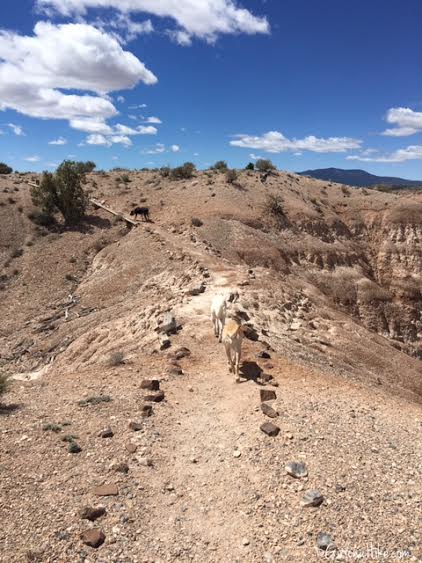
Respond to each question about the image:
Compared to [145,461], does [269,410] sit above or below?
above

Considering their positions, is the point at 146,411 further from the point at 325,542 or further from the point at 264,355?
the point at 325,542

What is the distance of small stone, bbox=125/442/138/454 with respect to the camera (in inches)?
302

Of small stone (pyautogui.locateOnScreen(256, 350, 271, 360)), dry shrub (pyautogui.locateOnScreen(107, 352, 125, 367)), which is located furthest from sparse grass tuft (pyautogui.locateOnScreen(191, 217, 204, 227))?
small stone (pyautogui.locateOnScreen(256, 350, 271, 360))

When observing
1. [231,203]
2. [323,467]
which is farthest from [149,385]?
[231,203]

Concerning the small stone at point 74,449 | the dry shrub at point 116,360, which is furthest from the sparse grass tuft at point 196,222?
the small stone at point 74,449

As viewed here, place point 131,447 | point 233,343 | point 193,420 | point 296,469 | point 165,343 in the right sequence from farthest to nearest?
point 165,343, point 233,343, point 193,420, point 131,447, point 296,469

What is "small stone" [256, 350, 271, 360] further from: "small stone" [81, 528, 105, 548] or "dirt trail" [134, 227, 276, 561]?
"small stone" [81, 528, 105, 548]

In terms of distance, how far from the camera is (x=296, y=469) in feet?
22.6

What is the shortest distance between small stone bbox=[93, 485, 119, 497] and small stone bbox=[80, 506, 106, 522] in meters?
0.33

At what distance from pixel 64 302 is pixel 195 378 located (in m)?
15.0

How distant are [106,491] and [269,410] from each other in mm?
3267

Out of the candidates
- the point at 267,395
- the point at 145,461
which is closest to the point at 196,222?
the point at 267,395

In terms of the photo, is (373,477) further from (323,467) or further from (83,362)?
(83,362)

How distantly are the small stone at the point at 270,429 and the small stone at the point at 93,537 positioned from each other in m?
3.15
